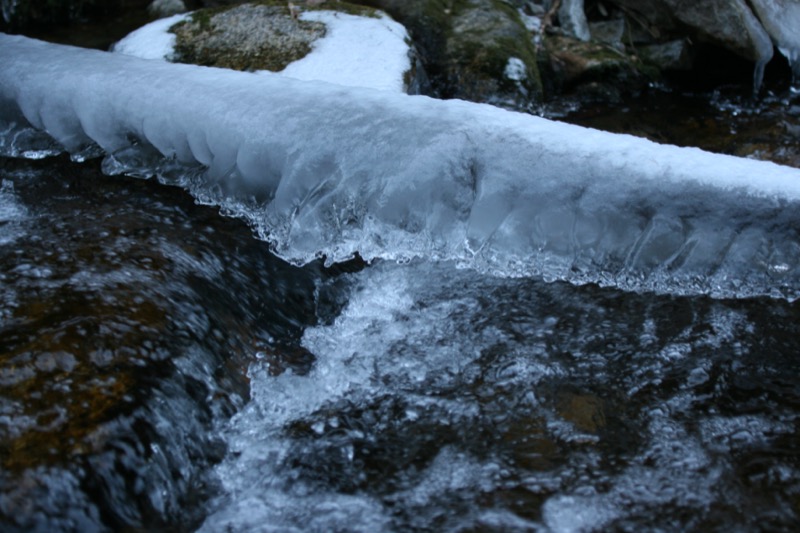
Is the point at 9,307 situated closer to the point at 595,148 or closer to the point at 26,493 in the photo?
the point at 26,493

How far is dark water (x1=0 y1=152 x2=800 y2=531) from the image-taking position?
1769 millimetres

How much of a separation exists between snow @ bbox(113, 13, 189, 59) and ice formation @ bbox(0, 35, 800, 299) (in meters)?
1.35

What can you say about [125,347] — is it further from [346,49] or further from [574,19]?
[574,19]

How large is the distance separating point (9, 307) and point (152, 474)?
781mm

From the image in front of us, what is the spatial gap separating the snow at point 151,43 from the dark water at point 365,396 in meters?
2.00

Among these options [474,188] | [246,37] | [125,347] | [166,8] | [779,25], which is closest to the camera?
[125,347]

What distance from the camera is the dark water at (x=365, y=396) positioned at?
1.77 metres

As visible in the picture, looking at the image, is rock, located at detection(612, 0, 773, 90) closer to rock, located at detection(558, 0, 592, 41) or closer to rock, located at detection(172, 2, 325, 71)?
rock, located at detection(558, 0, 592, 41)

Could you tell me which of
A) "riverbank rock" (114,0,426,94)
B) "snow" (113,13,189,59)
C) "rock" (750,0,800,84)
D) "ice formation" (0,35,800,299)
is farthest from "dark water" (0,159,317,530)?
"rock" (750,0,800,84)

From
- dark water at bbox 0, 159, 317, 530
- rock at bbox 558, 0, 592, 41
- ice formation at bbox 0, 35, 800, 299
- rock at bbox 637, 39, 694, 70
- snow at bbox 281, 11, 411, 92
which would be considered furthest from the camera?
rock at bbox 558, 0, 592, 41

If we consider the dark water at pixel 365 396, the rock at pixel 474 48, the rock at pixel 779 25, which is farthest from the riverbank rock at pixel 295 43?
the rock at pixel 779 25

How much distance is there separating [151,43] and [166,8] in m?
1.15

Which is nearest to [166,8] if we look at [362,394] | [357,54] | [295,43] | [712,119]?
[295,43]

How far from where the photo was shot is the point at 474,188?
276 cm
